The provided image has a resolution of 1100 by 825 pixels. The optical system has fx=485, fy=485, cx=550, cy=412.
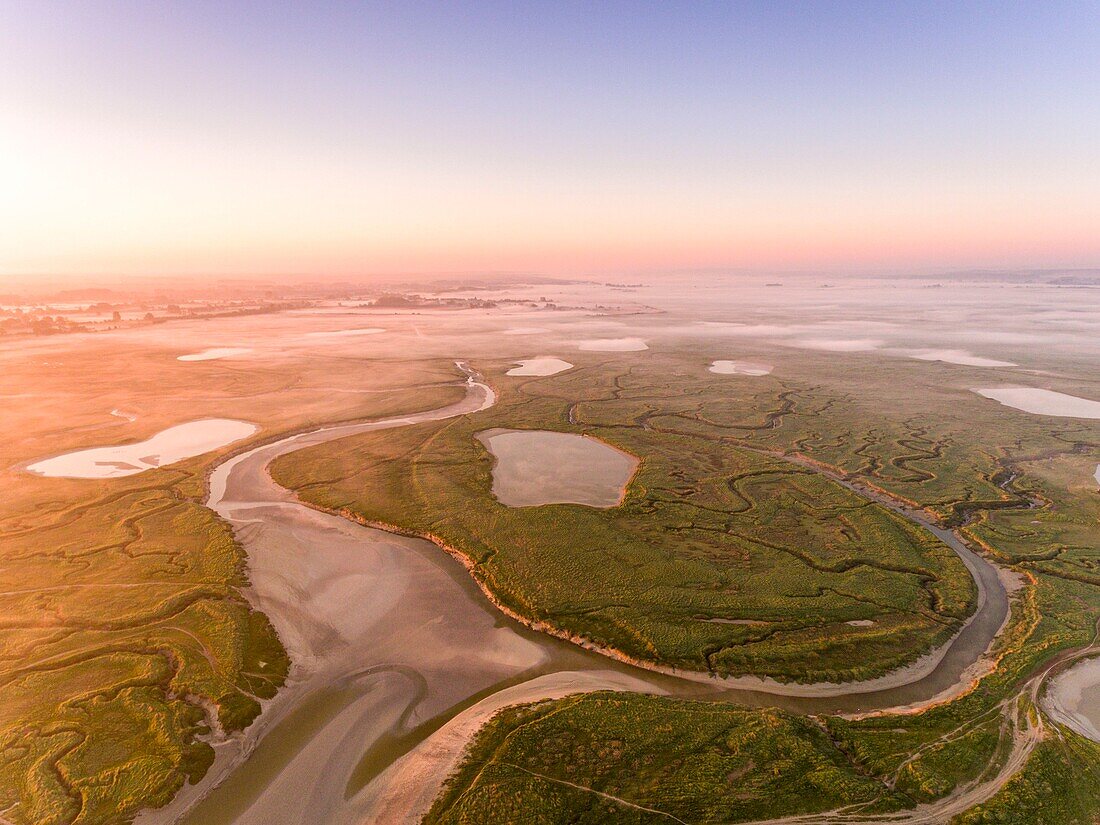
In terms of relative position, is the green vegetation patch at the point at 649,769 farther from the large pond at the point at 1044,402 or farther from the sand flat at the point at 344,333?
the sand flat at the point at 344,333

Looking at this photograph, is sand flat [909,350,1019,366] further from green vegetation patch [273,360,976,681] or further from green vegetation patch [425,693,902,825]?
green vegetation patch [425,693,902,825]

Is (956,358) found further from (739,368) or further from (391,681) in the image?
(391,681)

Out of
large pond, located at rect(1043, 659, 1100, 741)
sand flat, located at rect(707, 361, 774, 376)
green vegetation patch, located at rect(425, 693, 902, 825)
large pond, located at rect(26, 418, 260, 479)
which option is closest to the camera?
green vegetation patch, located at rect(425, 693, 902, 825)

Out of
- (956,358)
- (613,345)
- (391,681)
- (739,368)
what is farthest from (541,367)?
(956,358)

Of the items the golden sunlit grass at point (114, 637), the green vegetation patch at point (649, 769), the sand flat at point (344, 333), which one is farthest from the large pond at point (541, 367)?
the green vegetation patch at point (649, 769)

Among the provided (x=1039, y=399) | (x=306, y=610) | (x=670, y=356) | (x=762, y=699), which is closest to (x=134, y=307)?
(x=670, y=356)

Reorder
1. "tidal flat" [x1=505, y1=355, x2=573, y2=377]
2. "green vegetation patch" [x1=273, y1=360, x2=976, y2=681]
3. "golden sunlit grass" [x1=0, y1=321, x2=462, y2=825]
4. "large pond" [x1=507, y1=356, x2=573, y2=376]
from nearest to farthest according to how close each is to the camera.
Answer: "golden sunlit grass" [x1=0, y1=321, x2=462, y2=825]
"green vegetation patch" [x1=273, y1=360, x2=976, y2=681]
"tidal flat" [x1=505, y1=355, x2=573, y2=377]
"large pond" [x1=507, y1=356, x2=573, y2=376]

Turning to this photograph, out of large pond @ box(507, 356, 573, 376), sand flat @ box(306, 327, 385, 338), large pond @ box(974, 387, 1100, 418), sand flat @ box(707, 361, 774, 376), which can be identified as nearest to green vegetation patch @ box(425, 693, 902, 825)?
large pond @ box(974, 387, 1100, 418)

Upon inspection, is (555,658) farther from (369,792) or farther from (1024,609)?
(1024,609)
